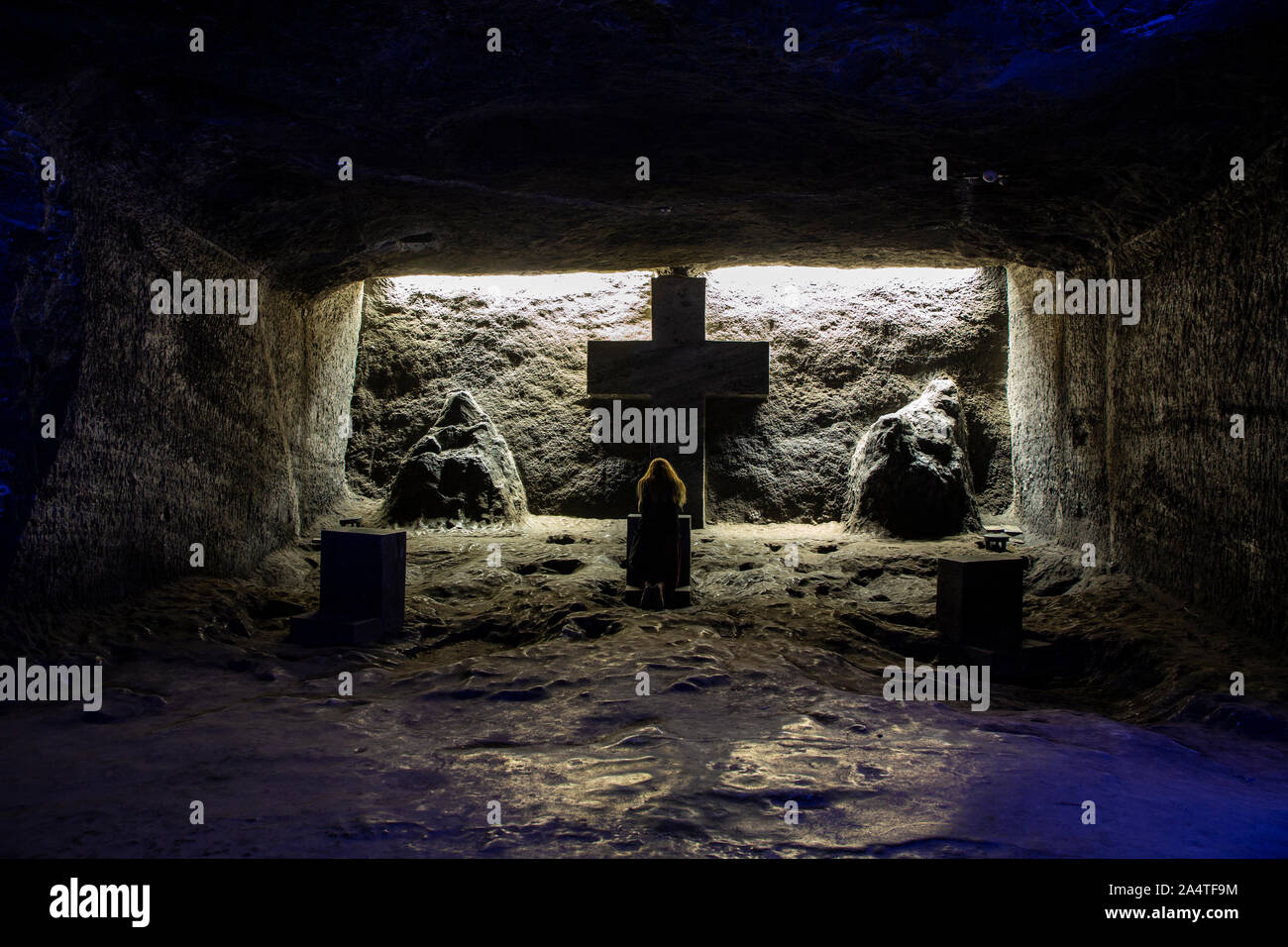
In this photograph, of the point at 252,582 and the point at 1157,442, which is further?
the point at 252,582

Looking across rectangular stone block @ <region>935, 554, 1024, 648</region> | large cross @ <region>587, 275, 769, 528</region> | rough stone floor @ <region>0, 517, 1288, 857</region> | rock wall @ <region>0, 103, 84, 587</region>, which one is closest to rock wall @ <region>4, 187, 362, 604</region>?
rock wall @ <region>0, 103, 84, 587</region>

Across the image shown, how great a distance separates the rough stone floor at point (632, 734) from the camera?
8.71 ft

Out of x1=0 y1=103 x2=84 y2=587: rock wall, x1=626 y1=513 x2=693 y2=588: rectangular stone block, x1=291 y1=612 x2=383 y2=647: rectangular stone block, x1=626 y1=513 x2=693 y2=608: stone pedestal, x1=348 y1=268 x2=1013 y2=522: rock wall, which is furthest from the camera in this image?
x1=348 y1=268 x2=1013 y2=522: rock wall

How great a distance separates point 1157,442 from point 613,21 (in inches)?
162

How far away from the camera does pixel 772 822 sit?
9.04ft

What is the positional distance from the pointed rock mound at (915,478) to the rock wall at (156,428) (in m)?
4.84

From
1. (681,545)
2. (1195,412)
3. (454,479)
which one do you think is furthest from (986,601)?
(454,479)

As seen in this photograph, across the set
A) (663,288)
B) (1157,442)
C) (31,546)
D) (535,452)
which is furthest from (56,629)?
(1157,442)

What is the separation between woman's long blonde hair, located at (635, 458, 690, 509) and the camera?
21.0 feet

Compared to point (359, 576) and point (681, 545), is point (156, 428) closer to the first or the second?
point (359, 576)

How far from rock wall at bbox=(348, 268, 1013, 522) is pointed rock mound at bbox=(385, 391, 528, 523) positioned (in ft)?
1.97

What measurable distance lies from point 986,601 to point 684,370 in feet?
11.8

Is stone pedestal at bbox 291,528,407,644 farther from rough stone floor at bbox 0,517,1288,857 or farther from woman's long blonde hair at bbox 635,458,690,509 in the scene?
woman's long blonde hair at bbox 635,458,690,509

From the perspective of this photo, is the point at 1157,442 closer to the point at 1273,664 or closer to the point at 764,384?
the point at 1273,664
